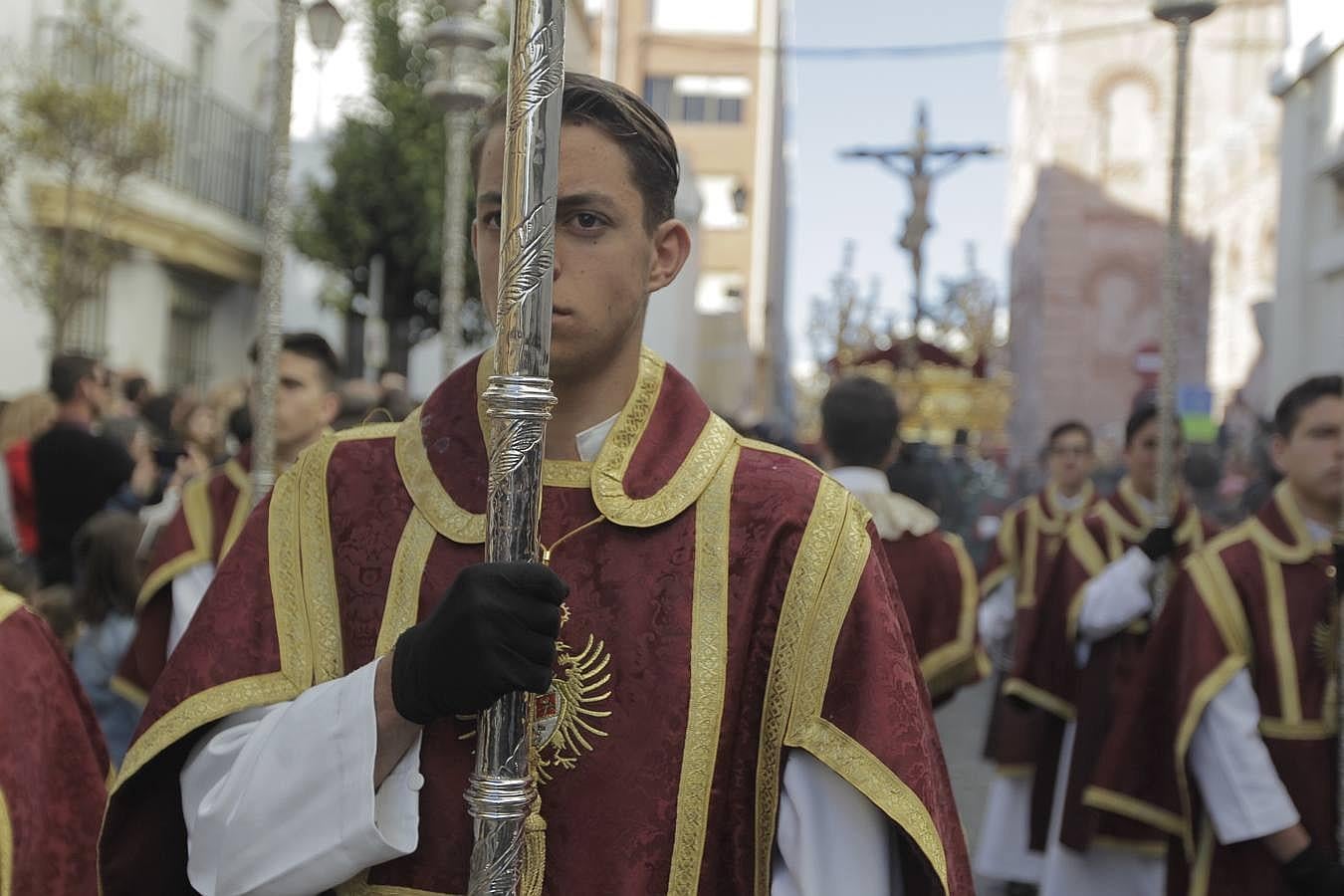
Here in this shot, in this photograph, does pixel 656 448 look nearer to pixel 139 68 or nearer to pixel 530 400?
pixel 530 400

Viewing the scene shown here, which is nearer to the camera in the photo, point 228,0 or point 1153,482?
point 1153,482

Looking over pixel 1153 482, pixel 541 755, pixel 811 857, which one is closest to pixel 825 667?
pixel 811 857

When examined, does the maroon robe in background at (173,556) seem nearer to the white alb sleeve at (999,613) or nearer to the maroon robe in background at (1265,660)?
the maroon robe in background at (1265,660)

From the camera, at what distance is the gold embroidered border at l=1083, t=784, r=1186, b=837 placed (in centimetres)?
418

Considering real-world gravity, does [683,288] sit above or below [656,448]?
above

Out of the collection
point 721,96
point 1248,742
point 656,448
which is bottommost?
point 1248,742

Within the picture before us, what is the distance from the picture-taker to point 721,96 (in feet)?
121

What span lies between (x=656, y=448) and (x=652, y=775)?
0.45 metres

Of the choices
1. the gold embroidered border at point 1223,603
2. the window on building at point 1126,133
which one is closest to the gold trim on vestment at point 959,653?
the gold embroidered border at point 1223,603

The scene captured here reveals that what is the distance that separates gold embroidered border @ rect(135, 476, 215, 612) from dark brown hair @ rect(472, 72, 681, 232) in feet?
8.19

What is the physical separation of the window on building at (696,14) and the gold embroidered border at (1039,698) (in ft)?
107

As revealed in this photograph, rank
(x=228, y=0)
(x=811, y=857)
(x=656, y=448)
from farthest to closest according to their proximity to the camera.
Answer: (x=228, y=0), (x=656, y=448), (x=811, y=857)

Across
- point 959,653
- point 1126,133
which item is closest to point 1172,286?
point 959,653

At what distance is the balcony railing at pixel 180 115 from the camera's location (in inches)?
466
